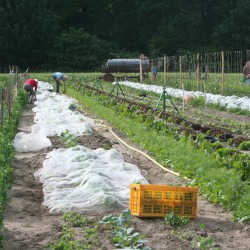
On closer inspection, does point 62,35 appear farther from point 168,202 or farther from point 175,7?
point 168,202

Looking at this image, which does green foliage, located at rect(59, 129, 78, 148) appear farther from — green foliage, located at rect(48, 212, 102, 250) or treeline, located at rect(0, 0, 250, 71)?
treeline, located at rect(0, 0, 250, 71)

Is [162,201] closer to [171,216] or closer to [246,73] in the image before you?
[171,216]

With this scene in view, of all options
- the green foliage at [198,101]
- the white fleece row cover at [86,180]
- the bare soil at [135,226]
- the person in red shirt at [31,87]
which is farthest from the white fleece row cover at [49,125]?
the green foliage at [198,101]

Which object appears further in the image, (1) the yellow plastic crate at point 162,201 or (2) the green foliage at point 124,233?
(1) the yellow plastic crate at point 162,201

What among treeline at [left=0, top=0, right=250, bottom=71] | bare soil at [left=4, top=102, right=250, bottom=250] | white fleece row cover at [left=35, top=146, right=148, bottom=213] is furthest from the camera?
treeline at [left=0, top=0, right=250, bottom=71]

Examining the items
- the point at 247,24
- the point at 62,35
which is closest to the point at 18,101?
the point at 62,35

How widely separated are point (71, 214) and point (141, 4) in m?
60.5

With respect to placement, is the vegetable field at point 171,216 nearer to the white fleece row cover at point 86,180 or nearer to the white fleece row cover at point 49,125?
the white fleece row cover at point 86,180

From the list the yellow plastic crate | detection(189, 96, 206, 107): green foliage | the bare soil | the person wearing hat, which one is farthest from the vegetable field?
the person wearing hat

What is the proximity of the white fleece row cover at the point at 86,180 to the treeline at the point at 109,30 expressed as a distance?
149 ft

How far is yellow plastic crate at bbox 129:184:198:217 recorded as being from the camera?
25.0ft

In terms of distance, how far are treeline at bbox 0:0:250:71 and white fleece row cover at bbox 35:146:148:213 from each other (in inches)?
1785

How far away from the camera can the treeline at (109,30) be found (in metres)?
56.4

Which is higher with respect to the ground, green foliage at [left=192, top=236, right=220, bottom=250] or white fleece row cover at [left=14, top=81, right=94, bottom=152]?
green foliage at [left=192, top=236, right=220, bottom=250]
